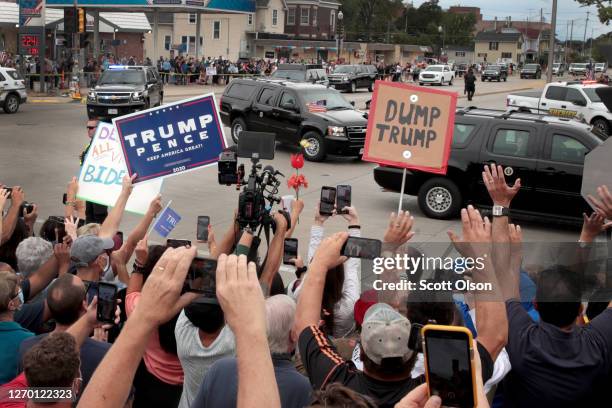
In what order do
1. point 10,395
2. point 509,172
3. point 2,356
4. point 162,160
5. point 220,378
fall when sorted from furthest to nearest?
point 509,172, point 162,160, point 2,356, point 10,395, point 220,378

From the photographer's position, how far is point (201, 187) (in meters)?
15.1

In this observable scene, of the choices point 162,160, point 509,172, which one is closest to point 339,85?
point 509,172

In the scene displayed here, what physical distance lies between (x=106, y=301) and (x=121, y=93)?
22.3 m

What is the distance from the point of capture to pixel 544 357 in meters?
3.50

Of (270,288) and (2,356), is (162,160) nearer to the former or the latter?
(270,288)

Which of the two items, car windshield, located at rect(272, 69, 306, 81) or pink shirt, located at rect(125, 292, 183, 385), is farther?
car windshield, located at rect(272, 69, 306, 81)

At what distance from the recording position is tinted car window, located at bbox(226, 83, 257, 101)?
19745 mm

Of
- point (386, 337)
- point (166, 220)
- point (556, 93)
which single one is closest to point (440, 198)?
point (166, 220)

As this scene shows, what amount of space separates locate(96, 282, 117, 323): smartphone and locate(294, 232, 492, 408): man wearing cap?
79 centimetres

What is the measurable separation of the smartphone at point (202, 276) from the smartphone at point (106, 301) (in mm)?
741

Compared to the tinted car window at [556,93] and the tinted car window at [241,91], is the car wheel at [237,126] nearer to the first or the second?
the tinted car window at [241,91]

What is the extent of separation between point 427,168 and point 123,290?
324 centimetres

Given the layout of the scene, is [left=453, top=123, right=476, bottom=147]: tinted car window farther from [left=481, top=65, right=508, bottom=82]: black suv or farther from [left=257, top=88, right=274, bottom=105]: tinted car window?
[left=481, top=65, right=508, bottom=82]: black suv

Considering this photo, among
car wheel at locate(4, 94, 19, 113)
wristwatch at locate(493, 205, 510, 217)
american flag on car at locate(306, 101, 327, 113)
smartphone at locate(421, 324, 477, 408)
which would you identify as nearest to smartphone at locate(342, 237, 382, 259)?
wristwatch at locate(493, 205, 510, 217)
